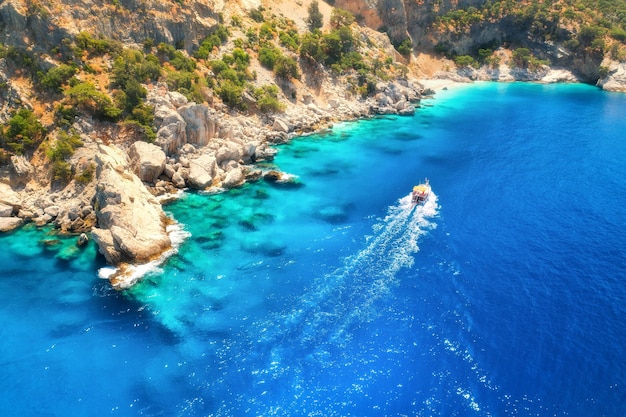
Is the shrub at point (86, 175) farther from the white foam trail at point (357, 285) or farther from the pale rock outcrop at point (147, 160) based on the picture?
the white foam trail at point (357, 285)

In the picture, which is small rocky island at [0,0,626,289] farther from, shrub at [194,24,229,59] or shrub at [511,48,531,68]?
shrub at [511,48,531,68]

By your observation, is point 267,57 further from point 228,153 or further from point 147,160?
point 147,160

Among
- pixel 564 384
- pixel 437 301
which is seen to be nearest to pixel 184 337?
pixel 437 301

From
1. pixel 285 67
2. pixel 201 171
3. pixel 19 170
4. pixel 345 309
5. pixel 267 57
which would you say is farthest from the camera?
pixel 267 57

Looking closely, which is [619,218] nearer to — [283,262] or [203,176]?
[283,262]

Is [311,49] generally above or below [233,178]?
above

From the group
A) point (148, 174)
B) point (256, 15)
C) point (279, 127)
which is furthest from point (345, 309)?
point (256, 15)

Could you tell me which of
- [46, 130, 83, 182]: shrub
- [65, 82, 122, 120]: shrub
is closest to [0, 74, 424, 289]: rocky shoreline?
[46, 130, 83, 182]: shrub
